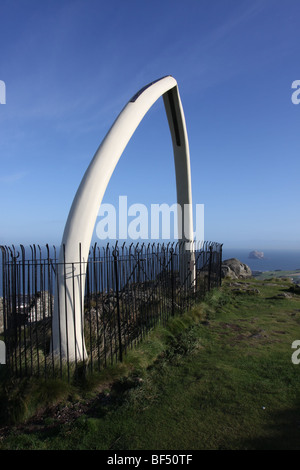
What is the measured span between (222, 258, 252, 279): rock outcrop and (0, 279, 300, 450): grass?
13.0m

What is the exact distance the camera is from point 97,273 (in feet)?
24.2

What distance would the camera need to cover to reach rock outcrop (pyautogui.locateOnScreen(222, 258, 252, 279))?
22.0 m

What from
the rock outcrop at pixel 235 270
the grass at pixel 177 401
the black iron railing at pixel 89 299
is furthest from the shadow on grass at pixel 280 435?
the rock outcrop at pixel 235 270

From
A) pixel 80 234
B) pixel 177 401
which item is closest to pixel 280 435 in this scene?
pixel 177 401

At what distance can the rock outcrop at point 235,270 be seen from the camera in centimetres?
2205

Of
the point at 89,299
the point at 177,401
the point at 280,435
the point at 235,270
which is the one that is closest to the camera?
the point at 280,435

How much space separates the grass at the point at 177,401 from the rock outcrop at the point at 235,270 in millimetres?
13045

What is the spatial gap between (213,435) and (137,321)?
14.1 ft

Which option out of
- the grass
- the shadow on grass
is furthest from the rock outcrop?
the shadow on grass

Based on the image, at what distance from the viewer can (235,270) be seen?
23.8 meters

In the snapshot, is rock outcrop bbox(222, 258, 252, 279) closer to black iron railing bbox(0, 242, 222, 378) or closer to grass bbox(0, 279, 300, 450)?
black iron railing bbox(0, 242, 222, 378)

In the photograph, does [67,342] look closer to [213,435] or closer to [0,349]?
[0,349]

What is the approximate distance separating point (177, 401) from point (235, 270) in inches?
746

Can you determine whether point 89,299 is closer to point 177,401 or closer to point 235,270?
point 177,401
